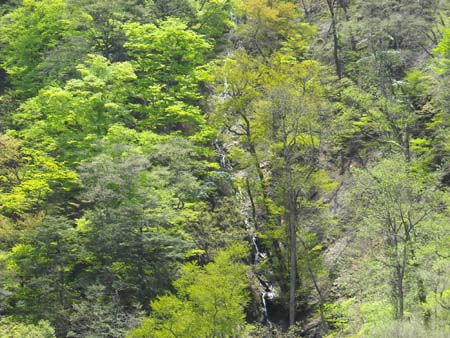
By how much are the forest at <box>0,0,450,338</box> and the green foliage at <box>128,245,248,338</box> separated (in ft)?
0.28

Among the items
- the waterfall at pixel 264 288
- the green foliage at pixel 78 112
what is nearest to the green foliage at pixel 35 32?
the green foliage at pixel 78 112

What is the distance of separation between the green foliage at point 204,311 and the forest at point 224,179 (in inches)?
3.3

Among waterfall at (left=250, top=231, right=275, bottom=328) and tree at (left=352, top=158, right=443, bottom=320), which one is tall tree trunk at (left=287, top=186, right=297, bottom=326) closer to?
waterfall at (left=250, top=231, right=275, bottom=328)

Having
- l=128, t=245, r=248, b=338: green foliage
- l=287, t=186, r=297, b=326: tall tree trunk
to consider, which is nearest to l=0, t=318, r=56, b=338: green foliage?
l=128, t=245, r=248, b=338: green foliage

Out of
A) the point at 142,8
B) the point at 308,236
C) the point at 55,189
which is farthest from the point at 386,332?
the point at 142,8

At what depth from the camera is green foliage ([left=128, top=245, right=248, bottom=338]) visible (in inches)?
894

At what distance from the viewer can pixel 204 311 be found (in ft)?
76.7

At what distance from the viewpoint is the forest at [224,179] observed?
74.6 feet

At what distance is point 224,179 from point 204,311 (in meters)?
11.6

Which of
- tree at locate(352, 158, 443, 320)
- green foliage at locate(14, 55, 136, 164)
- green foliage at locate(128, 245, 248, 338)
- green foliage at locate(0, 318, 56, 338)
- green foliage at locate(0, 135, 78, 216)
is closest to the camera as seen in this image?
green foliage at locate(0, 318, 56, 338)

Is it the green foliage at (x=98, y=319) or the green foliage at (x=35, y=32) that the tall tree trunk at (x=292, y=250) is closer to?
the green foliage at (x=98, y=319)

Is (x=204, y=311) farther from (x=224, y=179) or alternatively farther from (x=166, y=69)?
(x=166, y=69)

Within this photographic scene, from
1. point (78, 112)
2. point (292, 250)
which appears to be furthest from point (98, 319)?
point (78, 112)

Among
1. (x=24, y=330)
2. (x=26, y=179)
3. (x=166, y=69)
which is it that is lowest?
(x=24, y=330)
